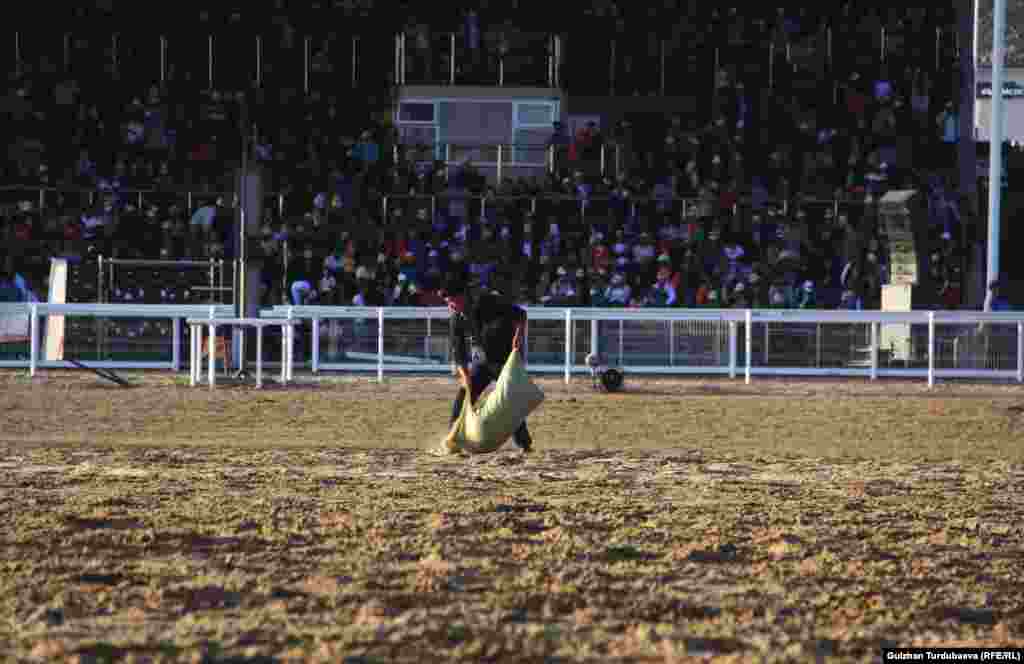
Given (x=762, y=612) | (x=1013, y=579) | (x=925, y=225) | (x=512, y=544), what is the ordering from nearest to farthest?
(x=762, y=612), (x=1013, y=579), (x=512, y=544), (x=925, y=225)

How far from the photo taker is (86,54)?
3772 cm

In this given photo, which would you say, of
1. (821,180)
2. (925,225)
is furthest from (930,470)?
(821,180)

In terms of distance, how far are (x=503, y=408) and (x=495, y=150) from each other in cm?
2330

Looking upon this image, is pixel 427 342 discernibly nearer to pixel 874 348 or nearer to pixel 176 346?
pixel 176 346

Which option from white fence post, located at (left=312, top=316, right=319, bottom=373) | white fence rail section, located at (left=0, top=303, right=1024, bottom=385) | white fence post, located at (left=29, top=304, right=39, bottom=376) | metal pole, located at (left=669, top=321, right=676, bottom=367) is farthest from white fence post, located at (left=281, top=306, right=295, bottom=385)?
metal pole, located at (left=669, top=321, right=676, bottom=367)

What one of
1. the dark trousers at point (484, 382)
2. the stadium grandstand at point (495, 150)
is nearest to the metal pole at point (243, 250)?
the stadium grandstand at point (495, 150)

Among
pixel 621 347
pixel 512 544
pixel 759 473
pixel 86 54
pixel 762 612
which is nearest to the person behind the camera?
pixel 762 612

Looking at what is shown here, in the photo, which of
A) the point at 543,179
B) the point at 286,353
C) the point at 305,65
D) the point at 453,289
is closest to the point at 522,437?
the point at 453,289

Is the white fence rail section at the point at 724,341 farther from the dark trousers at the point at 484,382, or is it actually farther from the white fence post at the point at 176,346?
the dark trousers at the point at 484,382

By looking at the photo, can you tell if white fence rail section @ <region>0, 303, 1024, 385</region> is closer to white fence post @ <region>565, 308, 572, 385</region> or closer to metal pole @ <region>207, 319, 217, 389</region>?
white fence post @ <region>565, 308, 572, 385</region>

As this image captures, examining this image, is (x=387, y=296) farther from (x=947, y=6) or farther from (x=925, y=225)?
(x=947, y=6)

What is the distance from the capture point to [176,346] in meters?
26.9

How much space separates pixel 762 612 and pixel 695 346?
1962 centimetres

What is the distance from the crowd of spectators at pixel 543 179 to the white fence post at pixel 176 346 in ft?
9.27
